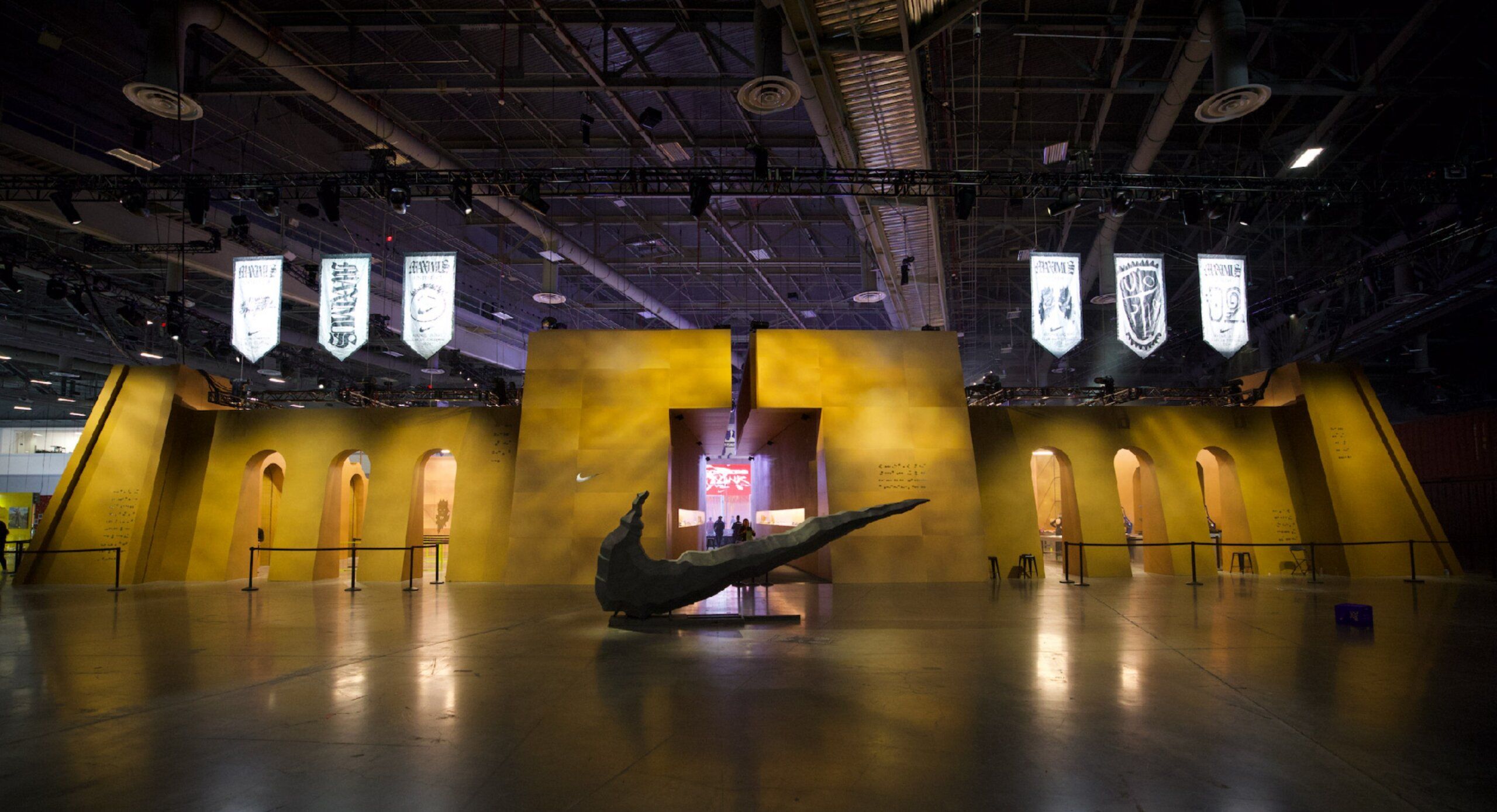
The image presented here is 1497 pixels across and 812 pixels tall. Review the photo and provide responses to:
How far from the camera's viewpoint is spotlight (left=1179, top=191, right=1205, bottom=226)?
1416cm

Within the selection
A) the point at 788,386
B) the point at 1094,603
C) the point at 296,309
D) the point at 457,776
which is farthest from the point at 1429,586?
the point at 296,309

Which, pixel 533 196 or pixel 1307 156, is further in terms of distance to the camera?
pixel 533 196

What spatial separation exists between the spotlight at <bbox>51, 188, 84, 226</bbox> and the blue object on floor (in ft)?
66.6

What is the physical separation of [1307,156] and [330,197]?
1720 cm

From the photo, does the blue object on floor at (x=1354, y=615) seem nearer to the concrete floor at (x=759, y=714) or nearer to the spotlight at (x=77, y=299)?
the concrete floor at (x=759, y=714)

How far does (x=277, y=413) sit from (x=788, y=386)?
12091 mm

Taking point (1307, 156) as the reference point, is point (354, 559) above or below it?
below

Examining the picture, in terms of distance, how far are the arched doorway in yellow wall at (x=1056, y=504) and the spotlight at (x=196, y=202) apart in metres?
17.3

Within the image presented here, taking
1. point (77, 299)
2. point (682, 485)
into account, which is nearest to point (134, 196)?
point (77, 299)

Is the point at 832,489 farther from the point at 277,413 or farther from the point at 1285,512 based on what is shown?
the point at 277,413

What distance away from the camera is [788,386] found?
1609 cm

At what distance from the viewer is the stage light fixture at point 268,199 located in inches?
532

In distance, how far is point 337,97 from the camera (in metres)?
13.1

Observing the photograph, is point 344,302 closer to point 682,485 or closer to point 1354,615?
point 682,485
